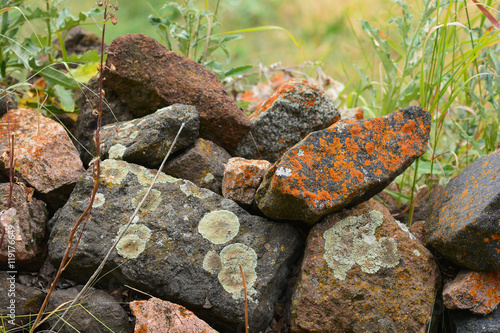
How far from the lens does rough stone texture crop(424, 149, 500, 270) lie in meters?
1.76

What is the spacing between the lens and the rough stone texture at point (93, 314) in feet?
6.08

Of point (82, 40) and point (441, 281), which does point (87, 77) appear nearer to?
point (82, 40)

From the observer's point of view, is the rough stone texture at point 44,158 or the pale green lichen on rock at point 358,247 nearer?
the pale green lichen on rock at point 358,247

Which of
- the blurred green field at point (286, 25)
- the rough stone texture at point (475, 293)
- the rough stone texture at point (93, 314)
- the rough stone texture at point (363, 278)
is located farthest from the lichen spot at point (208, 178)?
the blurred green field at point (286, 25)

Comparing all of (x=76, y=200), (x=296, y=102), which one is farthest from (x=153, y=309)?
(x=296, y=102)

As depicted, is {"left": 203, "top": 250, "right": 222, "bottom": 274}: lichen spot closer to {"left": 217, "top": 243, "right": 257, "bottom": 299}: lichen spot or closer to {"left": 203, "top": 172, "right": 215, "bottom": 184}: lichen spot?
{"left": 217, "top": 243, "right": 257, "bottom": 299}: lichen spot

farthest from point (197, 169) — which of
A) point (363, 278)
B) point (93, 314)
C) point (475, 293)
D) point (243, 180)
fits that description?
point (475, 293)

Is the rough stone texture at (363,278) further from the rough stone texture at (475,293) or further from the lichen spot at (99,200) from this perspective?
the lichen spot at (99,200)

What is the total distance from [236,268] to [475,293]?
3.57 ft

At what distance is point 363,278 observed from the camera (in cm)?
195

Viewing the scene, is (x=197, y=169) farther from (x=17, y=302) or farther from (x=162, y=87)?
(x=17, y=302)

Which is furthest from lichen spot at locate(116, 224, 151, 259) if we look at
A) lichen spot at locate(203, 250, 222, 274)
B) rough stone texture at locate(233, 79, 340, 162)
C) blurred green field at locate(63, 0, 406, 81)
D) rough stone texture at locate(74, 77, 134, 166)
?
blurred green field at locate(63, 0, 406, 81)

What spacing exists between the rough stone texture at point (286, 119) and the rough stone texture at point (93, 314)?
3.70 feet

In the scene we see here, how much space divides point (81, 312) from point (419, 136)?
71.8 inches
